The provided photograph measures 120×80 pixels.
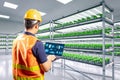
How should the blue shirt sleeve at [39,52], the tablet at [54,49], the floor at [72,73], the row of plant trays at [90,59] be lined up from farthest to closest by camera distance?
the floor at [72,73]
the row of plant trays at [90,59]
the tablet at [54,49]
the blue shirt sleeve at [39,52]

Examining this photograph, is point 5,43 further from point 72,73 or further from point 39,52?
point 39,52

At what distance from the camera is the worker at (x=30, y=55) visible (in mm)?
1139

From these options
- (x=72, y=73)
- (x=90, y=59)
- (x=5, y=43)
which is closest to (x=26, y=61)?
(x=90, y=59)

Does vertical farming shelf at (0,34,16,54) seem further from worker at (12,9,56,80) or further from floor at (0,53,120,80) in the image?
worker at (12,9,56,80)

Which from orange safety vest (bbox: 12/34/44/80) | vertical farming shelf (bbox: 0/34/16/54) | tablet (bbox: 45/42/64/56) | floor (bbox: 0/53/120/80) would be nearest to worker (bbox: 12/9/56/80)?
orange safety vest (bbox: 12/34/44/80)

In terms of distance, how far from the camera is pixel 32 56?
3.76ft

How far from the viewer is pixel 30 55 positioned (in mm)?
1140

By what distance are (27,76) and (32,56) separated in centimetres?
22

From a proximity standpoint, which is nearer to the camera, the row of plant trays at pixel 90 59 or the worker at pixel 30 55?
the worker at pixel 30 55

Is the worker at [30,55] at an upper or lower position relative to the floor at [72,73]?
upper

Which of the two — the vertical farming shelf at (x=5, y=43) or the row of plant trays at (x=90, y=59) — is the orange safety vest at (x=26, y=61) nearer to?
the row of plant trays at (x=90, y=59)

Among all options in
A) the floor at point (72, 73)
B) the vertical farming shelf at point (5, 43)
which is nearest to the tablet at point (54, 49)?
the floor at point (72, 73)

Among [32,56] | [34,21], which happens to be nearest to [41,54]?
[32,56]

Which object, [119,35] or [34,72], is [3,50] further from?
[34,72]
